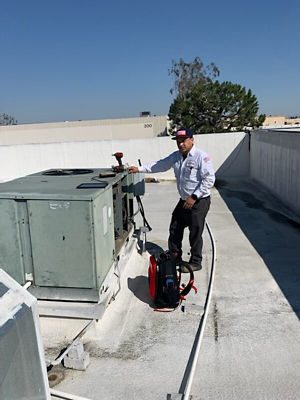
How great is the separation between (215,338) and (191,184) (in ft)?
5.29

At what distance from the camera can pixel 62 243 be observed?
289cm

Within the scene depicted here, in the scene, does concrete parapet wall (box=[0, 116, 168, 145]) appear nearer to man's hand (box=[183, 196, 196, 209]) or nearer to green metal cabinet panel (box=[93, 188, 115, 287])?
man's hand (box=[183, 196, 196, 209])

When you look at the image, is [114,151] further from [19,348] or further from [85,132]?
[85,132]

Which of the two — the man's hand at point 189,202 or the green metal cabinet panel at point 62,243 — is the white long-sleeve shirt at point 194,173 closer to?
the man's hand at point 189,202

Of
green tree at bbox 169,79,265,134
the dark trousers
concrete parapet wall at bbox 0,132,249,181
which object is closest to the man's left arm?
the dark trousers

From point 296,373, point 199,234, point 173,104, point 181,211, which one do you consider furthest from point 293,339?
point 173,104

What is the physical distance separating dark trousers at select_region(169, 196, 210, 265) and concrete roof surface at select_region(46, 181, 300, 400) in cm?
34

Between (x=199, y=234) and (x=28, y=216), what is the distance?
6.09 ft

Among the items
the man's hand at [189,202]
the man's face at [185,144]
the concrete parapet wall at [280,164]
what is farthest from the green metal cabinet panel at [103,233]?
the concrete parapet wall at [280,164]

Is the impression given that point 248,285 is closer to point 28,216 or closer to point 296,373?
point 296,373

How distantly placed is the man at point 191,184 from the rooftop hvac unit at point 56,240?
43.9 inches

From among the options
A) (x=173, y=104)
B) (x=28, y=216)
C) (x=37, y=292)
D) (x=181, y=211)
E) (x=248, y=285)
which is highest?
(x=173, y=104)

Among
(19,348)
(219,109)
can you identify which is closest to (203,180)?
(19,348)

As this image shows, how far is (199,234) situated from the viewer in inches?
157
